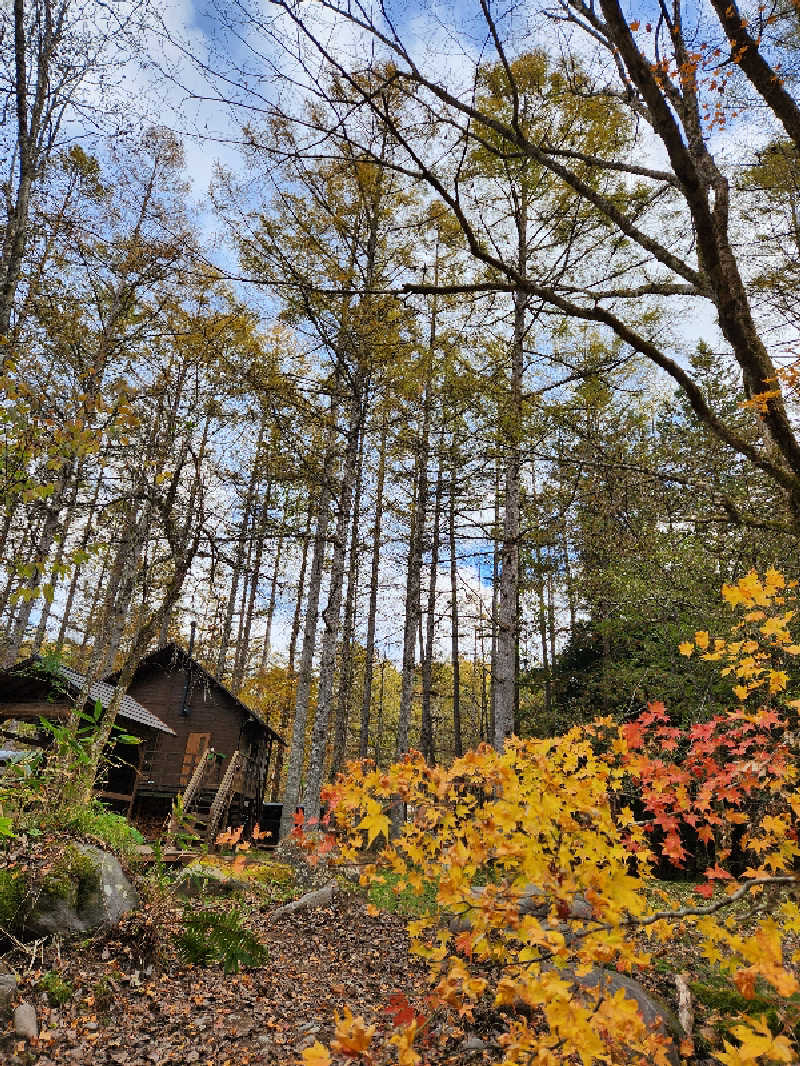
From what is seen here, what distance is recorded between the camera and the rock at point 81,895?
4531 mm

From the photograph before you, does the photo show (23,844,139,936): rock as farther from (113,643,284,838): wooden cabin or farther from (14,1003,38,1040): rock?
(113,643,284,838): wooden cabin

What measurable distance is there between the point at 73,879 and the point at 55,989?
2.87 ft

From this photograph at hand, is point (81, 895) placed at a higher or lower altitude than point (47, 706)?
lower

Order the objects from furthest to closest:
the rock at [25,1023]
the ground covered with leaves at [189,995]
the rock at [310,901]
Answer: the rock at [310,901]
the ground covered with leaves at [189,995]
the rock at [25,1023]

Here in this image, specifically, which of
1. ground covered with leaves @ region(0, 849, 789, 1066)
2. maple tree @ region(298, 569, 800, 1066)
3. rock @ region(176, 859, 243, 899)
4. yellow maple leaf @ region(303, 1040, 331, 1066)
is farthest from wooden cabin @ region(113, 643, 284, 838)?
yellow maple leaf @ region(303, 1040, 331, 1066)

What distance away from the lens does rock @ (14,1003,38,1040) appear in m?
3.48

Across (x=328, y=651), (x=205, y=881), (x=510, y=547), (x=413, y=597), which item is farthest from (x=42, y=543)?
(x=510, y=547)

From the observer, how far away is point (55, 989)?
4.00 metres

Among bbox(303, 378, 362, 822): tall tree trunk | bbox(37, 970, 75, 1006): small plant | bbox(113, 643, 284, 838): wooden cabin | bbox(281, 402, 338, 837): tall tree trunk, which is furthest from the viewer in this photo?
bbox(113, 643, 284, 838): wooden cabin

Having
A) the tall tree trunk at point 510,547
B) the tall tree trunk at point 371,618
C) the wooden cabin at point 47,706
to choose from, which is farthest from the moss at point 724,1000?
the tall tree trunk at point 371,618

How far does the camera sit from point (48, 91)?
6.43 meters

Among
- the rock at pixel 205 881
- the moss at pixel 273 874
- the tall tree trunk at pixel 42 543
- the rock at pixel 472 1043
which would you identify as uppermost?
the tall tree trunk at pixel 42 543

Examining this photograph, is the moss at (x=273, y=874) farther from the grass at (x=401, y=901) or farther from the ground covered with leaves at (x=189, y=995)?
the ground covered with leaves at (x=189, y=995)

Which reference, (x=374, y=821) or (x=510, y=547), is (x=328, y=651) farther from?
(x=374, y=821)
